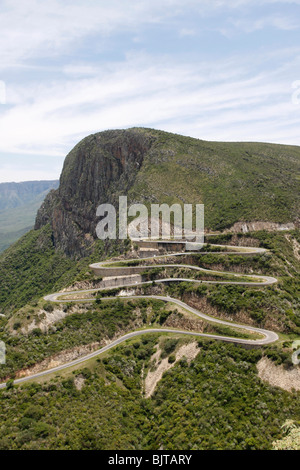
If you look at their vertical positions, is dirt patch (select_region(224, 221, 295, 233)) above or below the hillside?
above

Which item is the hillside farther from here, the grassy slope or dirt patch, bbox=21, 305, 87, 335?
the grassy slope

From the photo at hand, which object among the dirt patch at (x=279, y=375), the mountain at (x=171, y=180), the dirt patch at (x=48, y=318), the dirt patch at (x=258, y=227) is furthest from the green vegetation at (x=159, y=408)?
the mountain at (x=171, y=180)

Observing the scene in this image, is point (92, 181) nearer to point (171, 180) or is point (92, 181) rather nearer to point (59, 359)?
point (171, 180)

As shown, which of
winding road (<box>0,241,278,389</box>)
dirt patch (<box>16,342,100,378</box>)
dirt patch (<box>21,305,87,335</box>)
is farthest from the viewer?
dirt patch (<box>21,305,87,335</box>)

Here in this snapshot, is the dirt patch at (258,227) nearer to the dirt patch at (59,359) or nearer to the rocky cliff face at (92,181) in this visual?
the dirt patch at (59,359)

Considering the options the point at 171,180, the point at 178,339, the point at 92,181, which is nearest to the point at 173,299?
the point at 178,339

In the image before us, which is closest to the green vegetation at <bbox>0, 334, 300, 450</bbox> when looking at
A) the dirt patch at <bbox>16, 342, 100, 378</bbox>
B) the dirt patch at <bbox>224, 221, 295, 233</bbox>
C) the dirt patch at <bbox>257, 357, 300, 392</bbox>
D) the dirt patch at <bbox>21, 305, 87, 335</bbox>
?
the dirt patch at <bbox>257, 357, 300, 392</bbox>
